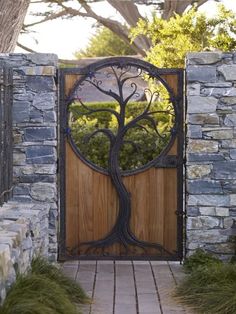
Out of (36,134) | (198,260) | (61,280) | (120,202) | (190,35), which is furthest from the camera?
(190,35)

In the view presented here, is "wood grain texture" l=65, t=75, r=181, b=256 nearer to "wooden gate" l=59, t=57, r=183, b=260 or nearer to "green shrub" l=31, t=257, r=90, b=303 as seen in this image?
"wooden gate" l=59, t=57, r=183, b=260

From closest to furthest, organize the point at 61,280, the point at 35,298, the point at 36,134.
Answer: the point at 35,298 → the point at 61,280 → the point at 36,134

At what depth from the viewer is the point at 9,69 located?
657 cm

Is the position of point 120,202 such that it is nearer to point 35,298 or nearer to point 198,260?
Answer: point 198,260

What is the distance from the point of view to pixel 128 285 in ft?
20.3

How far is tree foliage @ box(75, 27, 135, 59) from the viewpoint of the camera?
26688 millimetres

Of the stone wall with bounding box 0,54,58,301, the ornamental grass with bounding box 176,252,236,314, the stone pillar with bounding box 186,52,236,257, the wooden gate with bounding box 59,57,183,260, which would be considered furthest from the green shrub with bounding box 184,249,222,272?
the stone wall with bounding box 0,54,58,301

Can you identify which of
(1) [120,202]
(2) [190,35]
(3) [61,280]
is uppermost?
(2) [190,35]

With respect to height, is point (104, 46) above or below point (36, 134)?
above

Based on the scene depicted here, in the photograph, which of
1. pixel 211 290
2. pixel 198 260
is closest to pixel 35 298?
pixel 211 290

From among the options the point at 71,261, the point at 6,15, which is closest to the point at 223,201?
the point at 71,261

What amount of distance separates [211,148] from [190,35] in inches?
110

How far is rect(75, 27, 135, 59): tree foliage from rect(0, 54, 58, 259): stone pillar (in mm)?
19742

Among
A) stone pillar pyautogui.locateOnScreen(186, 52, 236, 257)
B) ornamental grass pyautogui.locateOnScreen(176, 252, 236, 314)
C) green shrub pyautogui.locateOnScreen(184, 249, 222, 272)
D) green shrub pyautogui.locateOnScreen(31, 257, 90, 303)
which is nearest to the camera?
ornamental grass pyautogui.locateOnScreen(176, 252, 236, 314)
